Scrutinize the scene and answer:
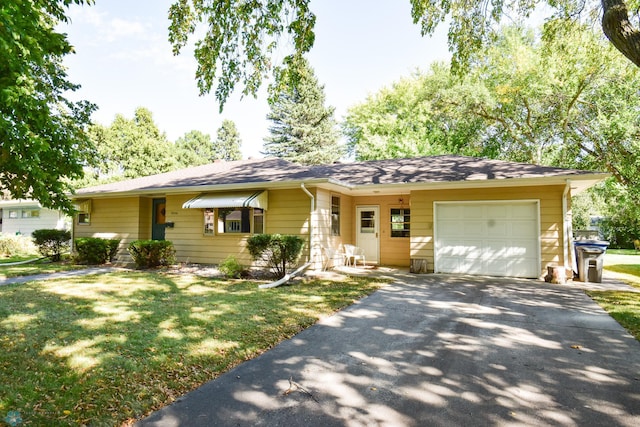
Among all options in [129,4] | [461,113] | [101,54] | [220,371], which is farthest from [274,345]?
[461,113]

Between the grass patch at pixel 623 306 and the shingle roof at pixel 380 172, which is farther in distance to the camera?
the shingle roof at pixel 380 172

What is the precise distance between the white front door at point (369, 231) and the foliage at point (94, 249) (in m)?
8.49

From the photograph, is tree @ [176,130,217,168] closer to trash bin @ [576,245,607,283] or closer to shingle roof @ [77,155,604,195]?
shingle roof @ [77,155,604,195]

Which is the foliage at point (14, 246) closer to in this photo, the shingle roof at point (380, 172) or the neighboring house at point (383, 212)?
the shingle roof at point (380, 172)

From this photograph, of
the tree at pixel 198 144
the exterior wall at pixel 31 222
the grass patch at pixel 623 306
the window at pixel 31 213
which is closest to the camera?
the grass patch at pixel 623 306

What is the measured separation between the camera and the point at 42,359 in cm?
338

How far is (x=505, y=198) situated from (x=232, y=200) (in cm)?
759

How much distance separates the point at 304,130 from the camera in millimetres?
30953

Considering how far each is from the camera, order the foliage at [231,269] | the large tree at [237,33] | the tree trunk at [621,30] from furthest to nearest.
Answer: the foliage at [231,269] < the large tree at [237,33] < the tree trunk at [621,30]

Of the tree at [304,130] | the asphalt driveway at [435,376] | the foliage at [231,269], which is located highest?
the tree at [304,130]

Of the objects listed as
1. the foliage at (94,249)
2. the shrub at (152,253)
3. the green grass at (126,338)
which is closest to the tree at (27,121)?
the green grass at (126,338)

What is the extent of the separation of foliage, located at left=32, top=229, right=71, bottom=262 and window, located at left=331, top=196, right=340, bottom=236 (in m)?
9.73

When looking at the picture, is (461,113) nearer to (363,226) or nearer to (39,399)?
(363,226)

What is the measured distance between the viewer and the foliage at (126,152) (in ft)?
81.3
